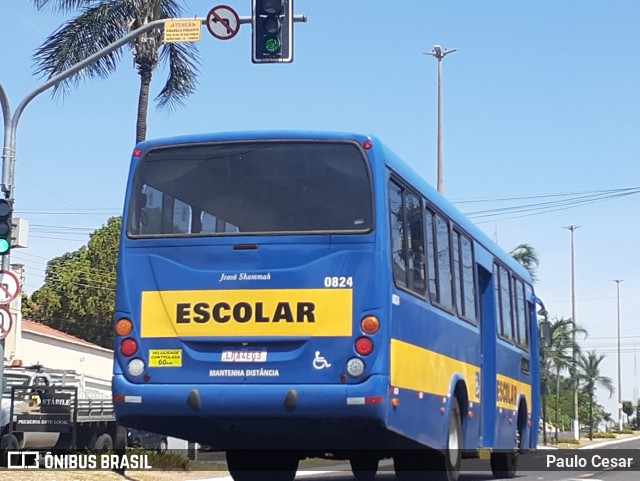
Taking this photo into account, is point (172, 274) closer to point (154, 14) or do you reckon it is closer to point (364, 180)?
point (364, 180)

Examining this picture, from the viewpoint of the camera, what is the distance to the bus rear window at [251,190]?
11.6 meters

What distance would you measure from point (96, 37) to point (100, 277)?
4641cm

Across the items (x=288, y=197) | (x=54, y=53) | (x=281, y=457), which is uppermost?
(x=54, y=53)

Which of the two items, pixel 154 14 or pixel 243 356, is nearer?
pixel 243 356

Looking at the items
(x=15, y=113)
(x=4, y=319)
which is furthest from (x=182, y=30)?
(x=4, y=319)

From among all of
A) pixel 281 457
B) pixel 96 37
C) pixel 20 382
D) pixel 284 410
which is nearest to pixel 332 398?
pixel 284 410

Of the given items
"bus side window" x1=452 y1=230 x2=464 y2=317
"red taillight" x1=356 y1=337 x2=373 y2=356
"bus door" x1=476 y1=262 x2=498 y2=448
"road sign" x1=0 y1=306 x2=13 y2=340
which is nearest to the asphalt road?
"bus door" x1=476 y1=262 x2=498 y2=448

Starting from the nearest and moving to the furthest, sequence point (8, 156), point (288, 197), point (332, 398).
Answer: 1. point (332, 398)
2. point (288, 197)
3. point (8, 156)

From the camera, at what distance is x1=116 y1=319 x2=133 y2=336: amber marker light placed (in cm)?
1172

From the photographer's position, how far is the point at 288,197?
38.6 ft

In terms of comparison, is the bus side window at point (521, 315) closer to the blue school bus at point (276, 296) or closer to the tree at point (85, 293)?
the blue school bus at point (276, 296)

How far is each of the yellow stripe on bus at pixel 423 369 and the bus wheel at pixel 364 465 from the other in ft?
4.63

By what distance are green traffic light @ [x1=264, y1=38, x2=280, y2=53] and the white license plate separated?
7275mm

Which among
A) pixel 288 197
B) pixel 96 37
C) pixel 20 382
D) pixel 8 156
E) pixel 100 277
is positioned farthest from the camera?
pixel 100 277
